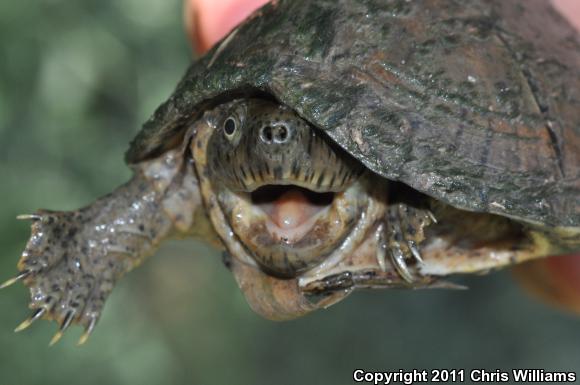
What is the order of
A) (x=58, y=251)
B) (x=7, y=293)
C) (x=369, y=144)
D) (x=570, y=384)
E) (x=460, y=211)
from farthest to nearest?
(x=570, y=384)
(x=7, y=293)
(x=58, y=251)
(x=460, y=211)
(x=369, y=144)

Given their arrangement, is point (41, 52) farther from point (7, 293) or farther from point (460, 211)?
point (460, 211)

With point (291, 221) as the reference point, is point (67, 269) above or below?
above

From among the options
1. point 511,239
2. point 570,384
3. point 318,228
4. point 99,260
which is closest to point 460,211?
point 511,239

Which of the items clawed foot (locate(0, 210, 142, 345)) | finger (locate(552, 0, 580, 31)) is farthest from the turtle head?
finger (locate(552, 0, 580, 31))

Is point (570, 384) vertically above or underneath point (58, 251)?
underneath

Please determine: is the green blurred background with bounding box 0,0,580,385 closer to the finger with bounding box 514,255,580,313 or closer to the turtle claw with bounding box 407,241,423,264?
the finger with bounding box 514,255,580,313

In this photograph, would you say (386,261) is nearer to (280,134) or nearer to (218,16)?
(280,134)

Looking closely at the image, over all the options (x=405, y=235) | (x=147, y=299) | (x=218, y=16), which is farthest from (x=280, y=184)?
(x=147, y=299)
